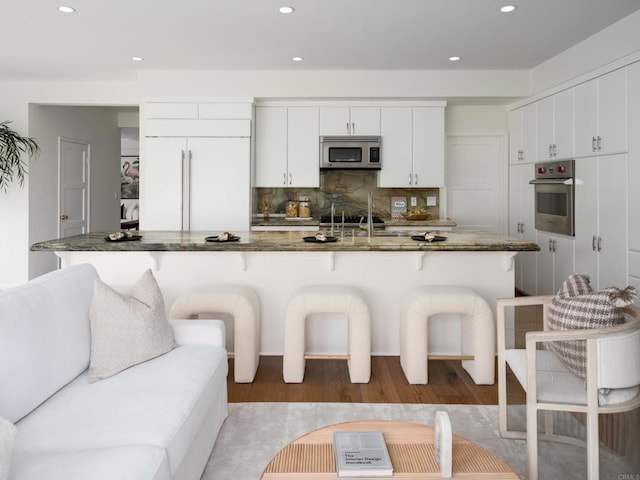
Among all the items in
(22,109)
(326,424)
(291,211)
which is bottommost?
(326,424)

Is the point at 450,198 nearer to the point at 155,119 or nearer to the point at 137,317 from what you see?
the point at 155,119

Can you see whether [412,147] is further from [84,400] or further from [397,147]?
[84,400]

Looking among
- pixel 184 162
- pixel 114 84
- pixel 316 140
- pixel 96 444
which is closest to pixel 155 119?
pixel 184 162

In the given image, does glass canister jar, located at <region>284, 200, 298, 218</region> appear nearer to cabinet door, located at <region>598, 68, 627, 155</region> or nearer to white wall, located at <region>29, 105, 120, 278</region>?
white wall, located at <region>29, 105, 120, 278</region>

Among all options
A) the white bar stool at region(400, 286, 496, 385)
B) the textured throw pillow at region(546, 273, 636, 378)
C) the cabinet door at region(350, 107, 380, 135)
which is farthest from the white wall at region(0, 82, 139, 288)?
the textured throw pillow at region(546, 273, 636, 378)

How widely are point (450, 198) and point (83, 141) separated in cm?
510

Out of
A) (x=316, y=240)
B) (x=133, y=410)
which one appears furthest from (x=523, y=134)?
(x=133, y=410)

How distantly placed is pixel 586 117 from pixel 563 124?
388 mm

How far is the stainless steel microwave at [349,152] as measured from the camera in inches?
218

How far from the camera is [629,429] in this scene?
95.4 inches

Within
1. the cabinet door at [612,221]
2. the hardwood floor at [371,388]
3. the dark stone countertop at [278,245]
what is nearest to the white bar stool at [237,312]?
the hardwood floor at [371,388]

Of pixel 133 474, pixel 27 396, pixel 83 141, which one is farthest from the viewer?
pixel 83 141

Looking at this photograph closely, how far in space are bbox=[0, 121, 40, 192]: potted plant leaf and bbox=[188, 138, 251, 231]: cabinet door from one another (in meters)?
2.09

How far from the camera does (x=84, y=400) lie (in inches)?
70.8
